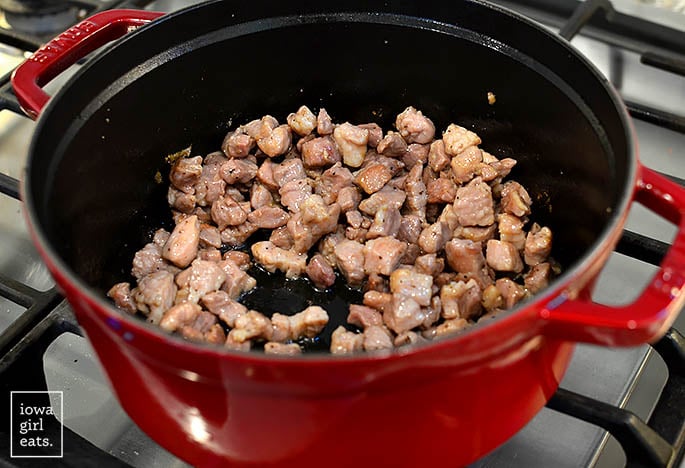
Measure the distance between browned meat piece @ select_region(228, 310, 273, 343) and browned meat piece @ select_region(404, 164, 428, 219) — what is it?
0.31 m

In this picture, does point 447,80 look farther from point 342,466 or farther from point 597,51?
point 342,466

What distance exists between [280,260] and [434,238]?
223mm

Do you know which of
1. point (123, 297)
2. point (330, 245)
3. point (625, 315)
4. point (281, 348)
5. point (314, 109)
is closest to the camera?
point (625, 315)

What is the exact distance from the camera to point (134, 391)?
814mm

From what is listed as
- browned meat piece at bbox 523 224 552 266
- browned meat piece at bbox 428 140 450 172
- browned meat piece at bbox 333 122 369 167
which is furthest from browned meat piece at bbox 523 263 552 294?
browned meat piece at bbox 333 122 369 167

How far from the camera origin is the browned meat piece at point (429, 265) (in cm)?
109

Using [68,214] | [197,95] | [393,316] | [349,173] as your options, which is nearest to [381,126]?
[349,173]

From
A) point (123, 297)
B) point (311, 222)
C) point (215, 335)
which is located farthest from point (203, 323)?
point (311, 222)

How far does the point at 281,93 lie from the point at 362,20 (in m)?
0.17

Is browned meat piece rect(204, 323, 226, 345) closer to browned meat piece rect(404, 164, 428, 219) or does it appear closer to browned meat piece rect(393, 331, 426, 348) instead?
browned meat piece rect(393, 331, 426, 348)

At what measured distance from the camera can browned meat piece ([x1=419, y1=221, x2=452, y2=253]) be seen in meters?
1.12

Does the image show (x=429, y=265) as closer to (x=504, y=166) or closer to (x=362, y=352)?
(x=504, y=166)

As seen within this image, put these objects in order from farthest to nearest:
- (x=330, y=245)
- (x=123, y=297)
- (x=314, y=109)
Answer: (x=314, y=109) < (x=330, y=245) < (x=123, y=297)

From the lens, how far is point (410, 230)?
1.17 m
